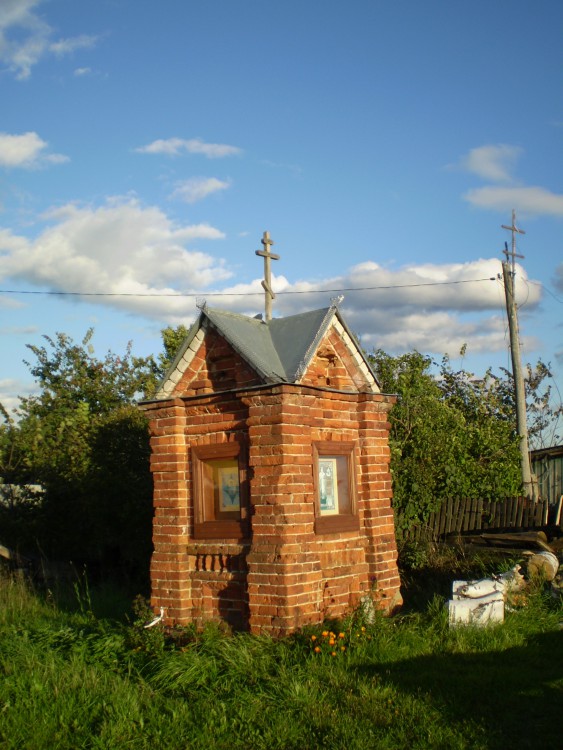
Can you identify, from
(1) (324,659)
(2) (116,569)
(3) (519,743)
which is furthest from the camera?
(2) (116,569)

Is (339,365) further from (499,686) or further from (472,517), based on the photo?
(472,517)

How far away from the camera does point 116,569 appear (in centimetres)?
1402

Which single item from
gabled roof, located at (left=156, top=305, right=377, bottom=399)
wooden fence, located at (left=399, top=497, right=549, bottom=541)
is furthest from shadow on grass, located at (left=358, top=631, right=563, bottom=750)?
wooden fence, located at (left=399, top=497, right=549, bottom=541)

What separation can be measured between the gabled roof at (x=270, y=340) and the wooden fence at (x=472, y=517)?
4.50m

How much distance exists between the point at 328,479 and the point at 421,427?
5222mm

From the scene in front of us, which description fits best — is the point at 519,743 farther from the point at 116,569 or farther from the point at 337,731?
the point at 116,569

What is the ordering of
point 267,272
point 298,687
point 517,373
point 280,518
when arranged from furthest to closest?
point 517,373 < point 267,272 < point 280,518 < point 298,687

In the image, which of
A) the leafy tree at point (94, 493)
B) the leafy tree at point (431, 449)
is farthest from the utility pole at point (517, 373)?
the leafy tree at point (94, 493)

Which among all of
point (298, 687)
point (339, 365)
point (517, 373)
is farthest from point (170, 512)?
point (517, 373)

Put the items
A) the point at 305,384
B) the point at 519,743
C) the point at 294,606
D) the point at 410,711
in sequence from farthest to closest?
the point at 305,384 < the point at 294,606 < the point at 410,711 < the point at 519,743

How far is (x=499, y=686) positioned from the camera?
20.5 ft

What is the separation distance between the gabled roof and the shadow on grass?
2.94 meters

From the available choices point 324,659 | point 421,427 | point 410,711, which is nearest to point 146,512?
point 421,427

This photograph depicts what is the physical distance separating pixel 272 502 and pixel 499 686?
2.53m
